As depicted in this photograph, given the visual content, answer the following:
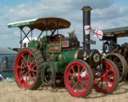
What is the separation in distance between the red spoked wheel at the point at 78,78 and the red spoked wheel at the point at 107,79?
73 cm

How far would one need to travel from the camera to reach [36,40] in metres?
12.7

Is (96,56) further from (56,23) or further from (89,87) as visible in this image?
(56,23)

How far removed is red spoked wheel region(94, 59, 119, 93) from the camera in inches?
433

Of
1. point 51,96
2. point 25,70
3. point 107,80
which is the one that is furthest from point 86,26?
point 25,70

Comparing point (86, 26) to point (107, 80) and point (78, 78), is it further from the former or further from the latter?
point (107, 80)

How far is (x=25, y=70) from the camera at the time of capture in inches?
500

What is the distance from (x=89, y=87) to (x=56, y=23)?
3.21 m

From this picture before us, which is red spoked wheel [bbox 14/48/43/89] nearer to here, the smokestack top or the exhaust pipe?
the exhaust pipe

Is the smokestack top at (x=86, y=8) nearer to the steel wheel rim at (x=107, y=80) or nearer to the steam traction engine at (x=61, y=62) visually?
the steam traction engine at (x=61, y=62)

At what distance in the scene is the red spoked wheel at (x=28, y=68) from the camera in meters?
11.9

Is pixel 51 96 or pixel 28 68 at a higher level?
pixel 28 68

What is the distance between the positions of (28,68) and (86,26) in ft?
7.63

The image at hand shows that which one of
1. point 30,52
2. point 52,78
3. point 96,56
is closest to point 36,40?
point 30,52

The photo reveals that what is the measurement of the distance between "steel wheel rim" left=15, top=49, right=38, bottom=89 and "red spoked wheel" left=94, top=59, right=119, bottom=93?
5.75ft
